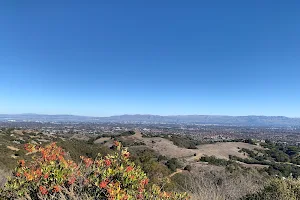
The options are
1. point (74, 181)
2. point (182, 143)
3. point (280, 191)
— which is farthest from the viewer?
point (182, 143)

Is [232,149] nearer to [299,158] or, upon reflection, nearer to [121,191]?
[299,158]

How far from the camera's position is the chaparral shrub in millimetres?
4590

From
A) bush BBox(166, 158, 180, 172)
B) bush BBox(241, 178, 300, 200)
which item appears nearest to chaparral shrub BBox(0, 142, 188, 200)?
bush BBox(241, 178, 300, 200)

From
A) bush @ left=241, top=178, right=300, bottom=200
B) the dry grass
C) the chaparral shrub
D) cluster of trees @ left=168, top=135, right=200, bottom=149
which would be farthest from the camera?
cluster of trees @ left=168, top=135, right=200, bottom=149

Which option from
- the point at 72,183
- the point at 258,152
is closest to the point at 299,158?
the point at 258,152

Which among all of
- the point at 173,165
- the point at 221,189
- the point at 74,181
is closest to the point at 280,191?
the point at 221,189

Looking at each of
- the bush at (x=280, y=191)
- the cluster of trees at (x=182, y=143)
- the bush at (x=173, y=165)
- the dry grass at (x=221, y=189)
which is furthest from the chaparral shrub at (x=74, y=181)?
the cluster of trees at (x=182, y=143)

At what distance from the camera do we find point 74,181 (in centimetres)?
476

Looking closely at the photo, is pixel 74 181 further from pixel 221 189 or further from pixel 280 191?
pixel 221 189

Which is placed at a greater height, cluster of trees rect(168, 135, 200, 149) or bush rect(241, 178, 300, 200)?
bush rect(241, 178, 300, 200)

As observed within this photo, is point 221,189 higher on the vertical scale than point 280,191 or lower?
lower

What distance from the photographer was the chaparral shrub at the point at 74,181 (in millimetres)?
4590

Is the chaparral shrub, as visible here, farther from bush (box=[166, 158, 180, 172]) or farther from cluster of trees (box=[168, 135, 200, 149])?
cluster of trees (box=[168, 135, 200, 149])

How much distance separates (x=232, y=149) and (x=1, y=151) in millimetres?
45897
